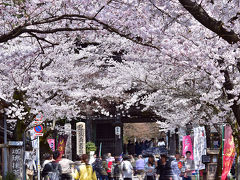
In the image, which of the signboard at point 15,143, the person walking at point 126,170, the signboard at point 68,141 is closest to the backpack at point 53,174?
the signboard at point 15,143

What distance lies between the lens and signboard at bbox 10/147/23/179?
13.4 meters

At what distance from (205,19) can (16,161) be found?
29.0ft

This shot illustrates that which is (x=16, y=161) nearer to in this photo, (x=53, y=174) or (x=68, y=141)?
(x=53, y=174)

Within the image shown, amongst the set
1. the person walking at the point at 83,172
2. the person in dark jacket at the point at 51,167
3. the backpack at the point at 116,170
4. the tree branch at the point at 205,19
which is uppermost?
the tree branch at the point at 205,19

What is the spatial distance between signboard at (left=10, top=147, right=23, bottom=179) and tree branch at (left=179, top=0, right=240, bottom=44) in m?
8.42

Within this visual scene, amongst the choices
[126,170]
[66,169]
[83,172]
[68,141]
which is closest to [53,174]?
[66,169]

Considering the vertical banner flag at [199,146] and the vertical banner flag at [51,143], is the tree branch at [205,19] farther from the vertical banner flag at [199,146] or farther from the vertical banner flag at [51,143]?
the vertical banner flag at [51,143]

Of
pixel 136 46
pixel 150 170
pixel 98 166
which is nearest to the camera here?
pixel 136 46

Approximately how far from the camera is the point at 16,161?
13477mm

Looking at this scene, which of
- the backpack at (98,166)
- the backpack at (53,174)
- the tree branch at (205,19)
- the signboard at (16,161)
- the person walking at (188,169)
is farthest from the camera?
the backpack at (98,166)

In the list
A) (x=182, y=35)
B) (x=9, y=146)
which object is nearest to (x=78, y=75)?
(x=9, y=146)

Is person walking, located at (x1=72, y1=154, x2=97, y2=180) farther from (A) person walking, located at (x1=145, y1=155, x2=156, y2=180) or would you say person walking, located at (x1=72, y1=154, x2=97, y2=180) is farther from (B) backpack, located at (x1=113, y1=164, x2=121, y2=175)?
(B) backpack, located at (x1=113, y1=164, x2=121, y2=175)

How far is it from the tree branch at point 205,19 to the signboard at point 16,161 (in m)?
8.42

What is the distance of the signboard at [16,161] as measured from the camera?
1339cm
